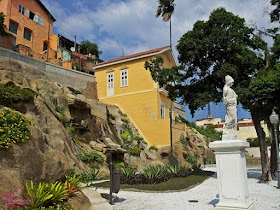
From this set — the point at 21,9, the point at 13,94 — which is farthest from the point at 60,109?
the point at 21,9

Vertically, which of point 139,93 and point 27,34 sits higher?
point 27,34

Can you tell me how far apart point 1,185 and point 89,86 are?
24582mm

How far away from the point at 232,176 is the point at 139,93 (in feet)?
68.2

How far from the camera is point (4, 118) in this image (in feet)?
19.7

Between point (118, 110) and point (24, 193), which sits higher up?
point (118, 110)

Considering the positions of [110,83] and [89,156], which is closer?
[89,156]

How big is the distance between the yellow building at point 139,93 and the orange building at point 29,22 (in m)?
9.86

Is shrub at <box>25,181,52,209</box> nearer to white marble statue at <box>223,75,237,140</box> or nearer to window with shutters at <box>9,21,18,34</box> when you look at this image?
white marble statue at <box>223,75,237,140</box>

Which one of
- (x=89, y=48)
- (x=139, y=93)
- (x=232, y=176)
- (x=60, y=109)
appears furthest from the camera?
(x=89, y=48)

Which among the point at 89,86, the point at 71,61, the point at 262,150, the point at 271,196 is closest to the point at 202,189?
the point at 271,196

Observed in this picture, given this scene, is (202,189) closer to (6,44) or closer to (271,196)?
(271,196)

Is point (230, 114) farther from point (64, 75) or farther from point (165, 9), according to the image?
point (165, 9)

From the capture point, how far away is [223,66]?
1373cm

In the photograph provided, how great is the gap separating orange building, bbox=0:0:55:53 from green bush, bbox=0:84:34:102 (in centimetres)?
1926
